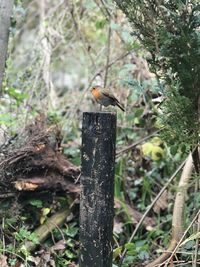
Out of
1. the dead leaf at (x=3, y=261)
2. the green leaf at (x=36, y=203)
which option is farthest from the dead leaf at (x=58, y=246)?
the dead leaf at (x=3, y=261)

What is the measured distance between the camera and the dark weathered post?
8.55ft

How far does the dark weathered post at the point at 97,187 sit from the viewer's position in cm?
261

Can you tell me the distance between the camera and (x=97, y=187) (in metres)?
2.64

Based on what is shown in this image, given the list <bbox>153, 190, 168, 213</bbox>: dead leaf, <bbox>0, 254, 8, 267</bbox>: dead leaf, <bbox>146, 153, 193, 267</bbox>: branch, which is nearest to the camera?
<bbox>0, 254, 8, 267</bbox>: dead leaf

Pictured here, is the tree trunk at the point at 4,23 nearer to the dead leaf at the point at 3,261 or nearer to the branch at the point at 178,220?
the dead leaf at the point at 3,261

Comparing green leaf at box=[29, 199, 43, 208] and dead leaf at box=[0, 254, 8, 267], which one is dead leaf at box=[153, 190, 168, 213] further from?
dead leaf at box=[0, 254, 8, 267]

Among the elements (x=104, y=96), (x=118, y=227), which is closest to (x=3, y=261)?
(x=118, y=227)

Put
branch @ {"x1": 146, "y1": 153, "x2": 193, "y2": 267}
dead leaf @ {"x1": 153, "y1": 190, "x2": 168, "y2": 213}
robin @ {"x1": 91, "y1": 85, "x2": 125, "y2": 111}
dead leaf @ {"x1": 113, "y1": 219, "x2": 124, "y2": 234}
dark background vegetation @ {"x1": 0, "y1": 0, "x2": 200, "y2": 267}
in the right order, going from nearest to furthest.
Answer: dark background vegetation @ {"x1": 0, "y1": 0, "x2": 200, "y2": 267}
robin @ {"x1": 91, "y1": 85, "x2": 125, "y2": 111}
branch @ {"x1": 146, "y1": 153, "x2": 193, "y2": 267}
dead leaf @ {"x1": 113, "y1": 219, "x2": 124, "y2": 234}
dead leaf @ {"x1": 153, "y1": 190, "x2": 168, "y2": 213}

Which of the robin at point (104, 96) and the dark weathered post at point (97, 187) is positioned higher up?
the robin at point (104, 96)

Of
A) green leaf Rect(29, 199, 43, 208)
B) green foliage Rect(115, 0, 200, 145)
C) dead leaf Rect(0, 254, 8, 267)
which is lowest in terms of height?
dead leaf Rect(0, 254, 8, 267)

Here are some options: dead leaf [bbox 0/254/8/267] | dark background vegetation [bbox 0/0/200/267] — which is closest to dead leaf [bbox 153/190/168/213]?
dark background vegetation [bbox 0/0/200/267]

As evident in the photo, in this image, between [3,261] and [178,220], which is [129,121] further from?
[3,261]

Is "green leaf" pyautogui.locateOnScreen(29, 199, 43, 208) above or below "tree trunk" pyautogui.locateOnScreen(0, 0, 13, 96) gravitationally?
below

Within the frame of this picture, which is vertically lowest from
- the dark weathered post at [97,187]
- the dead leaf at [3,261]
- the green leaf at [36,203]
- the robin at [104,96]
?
the dead leaf at [3,261]
